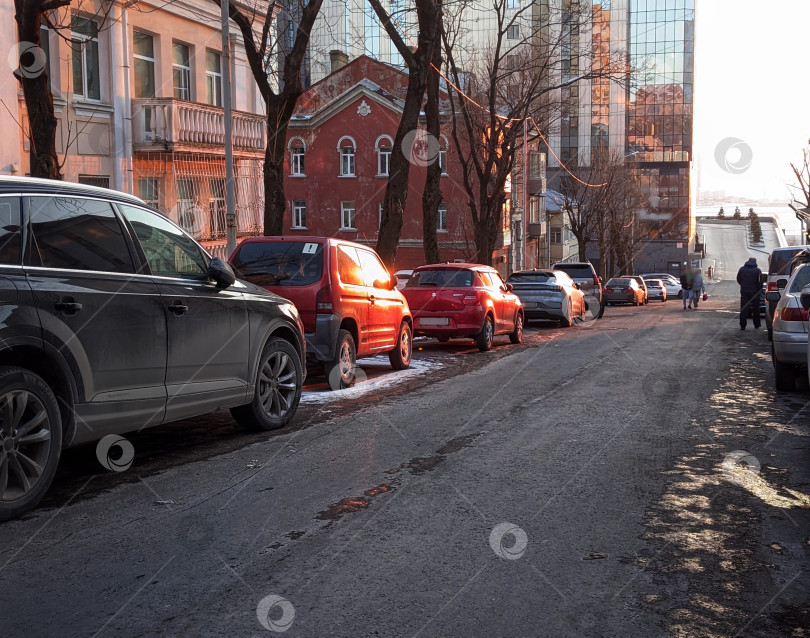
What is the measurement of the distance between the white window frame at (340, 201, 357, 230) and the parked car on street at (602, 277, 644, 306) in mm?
14694

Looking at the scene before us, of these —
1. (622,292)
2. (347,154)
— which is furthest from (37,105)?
(347,154)

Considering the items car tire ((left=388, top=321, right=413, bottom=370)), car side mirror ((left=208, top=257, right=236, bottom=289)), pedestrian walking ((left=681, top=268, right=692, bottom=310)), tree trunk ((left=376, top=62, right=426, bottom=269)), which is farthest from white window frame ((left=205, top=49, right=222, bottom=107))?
pedestrian walking ((left=681, top=268, right=692, bottom=310))

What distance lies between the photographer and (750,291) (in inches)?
929

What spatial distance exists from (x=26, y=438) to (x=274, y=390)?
3.14 metres

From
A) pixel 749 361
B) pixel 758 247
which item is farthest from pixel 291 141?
pixel 758 247

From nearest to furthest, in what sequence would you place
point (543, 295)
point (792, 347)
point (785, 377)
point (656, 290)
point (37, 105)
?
point (792, 347), point (785, 377), point (37, 105), point (543, 295), point (656, 290)

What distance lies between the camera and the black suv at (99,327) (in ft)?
17.7

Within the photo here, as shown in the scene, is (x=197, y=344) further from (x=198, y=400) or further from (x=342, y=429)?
(x=342, y=429)

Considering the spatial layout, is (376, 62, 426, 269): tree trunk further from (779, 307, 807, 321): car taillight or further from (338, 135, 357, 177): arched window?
(338, 135, 357, 177): arched window

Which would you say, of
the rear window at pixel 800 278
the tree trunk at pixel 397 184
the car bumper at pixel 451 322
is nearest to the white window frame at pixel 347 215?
the tree trunk at pixel 397 184

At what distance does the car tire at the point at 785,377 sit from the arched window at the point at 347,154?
4244cm

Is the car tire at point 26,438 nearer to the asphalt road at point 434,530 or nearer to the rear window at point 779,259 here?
the asphalt road at point 434,530

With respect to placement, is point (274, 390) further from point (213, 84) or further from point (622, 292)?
point (622, 292)

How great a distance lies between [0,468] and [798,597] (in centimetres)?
422
